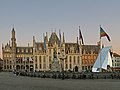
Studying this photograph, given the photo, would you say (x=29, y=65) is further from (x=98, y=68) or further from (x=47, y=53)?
(x=98, y=68)

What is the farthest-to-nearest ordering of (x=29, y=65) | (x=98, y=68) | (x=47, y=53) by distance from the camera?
(x=29, y=65) < (x=47, y=53) < (x=98, y=68)

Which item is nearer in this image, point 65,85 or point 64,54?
point 65,85

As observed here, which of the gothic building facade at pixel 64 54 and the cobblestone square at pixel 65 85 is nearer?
the cobblestone square at pixel 65 85

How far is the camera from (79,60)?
158 metres

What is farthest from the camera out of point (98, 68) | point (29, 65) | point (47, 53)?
point (29, 65)

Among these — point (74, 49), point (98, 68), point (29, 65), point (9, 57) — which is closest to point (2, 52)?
point (9, 57)

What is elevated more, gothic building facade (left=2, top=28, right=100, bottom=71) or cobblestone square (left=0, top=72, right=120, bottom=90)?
gothic building facade (left=2, top=28, right=100, bottom=71)

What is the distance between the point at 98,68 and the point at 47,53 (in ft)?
225

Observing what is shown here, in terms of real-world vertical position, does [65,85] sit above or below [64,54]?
below

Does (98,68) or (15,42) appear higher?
(15,42)

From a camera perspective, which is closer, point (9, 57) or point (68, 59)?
point (68, 59)

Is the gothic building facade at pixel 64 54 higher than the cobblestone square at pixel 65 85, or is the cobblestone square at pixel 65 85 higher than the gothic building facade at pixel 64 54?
the gothic building facade at pixel 64 54

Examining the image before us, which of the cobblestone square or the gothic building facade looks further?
the gothic building facade

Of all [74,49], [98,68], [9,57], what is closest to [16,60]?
[9,57]
